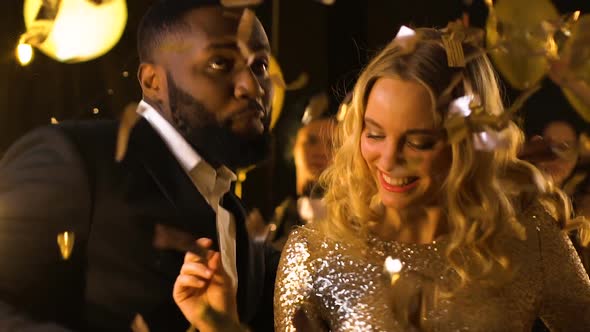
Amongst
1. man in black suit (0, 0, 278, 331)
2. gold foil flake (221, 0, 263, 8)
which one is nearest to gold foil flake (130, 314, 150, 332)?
man in black suit (0, 0, 278, 331)

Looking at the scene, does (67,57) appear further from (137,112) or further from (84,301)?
(84,301)

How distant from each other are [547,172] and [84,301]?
0.66 m

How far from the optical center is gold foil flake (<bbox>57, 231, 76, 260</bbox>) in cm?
103

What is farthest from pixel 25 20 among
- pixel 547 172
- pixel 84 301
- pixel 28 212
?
pixel 547 172

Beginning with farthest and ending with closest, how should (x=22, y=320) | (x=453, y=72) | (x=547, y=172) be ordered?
1. (x=547, y=172)
2. (x=453, y=72)
3. (x=22, y=320)

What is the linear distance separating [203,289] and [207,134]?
0.18 meters

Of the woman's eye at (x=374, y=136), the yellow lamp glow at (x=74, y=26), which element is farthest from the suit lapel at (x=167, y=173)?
the woman's eye at (x=374, y=136)

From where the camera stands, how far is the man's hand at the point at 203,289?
1090 mm

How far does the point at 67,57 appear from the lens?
3.59 feet

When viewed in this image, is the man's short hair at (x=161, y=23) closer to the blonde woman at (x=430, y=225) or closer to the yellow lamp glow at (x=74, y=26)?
the yellow lamp glow at (x=74, y=26)

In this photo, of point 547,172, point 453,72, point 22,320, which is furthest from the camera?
point 547,172

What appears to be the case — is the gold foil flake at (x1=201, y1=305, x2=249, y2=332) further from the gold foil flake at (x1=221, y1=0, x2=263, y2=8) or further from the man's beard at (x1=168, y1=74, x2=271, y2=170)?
the gold foil flake at (x1=221, y1=0, x2=263, y2=8)

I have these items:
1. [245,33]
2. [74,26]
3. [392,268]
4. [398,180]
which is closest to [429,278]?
[392,268]

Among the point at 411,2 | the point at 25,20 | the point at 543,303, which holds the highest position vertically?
the point at 25,20
